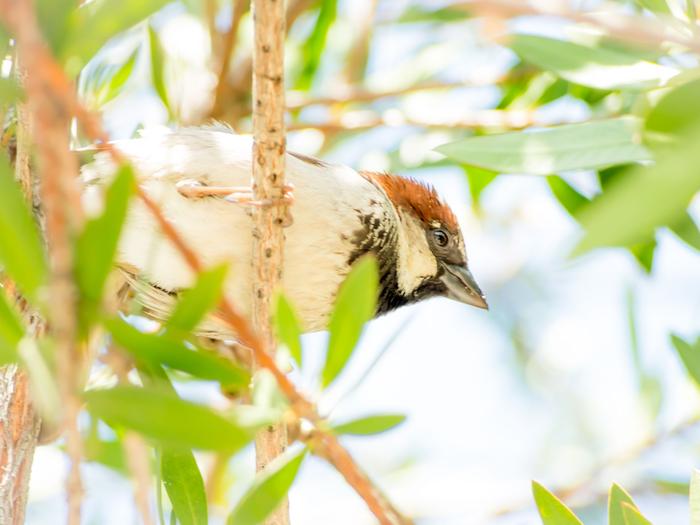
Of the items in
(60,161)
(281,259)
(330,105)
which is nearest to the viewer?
(60,161)

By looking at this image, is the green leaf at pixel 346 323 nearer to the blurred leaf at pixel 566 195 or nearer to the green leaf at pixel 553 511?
the green leaf at pixel 553 511

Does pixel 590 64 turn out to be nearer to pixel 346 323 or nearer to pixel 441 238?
pixel 346 323

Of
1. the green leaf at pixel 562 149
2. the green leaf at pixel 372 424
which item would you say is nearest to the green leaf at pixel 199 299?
the green leaf at pixel 372 424

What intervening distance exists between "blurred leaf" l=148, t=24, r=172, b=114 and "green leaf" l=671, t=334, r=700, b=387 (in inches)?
71.8

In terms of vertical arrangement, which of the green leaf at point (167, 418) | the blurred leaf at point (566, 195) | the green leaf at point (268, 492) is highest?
the blurred leaf at point (566, 195)

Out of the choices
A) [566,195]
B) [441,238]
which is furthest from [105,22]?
[441,238]

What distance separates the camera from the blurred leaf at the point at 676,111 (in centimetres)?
103

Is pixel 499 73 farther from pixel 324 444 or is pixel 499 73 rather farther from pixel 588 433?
pixel 324 444

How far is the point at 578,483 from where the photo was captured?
139 inches

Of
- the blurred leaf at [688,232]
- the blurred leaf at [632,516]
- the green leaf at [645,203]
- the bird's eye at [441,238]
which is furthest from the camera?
the bird's eye at [441,238]

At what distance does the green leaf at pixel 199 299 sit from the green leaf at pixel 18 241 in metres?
0.17

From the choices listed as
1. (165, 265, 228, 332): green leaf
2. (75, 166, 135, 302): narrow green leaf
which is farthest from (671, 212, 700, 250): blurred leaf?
(75, 166, 135, 302): narrow green leaf

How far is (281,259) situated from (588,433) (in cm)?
249

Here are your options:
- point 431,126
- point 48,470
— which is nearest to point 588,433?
point 431,126
